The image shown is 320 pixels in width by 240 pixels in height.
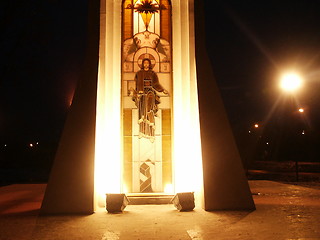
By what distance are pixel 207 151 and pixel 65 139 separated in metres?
3.15

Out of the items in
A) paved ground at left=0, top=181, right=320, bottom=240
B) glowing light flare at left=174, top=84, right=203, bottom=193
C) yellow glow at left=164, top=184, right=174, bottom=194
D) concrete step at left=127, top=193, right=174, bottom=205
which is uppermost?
glowing light flare at left=174, top=84, right=203, bottom=193

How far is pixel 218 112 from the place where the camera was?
294 inches

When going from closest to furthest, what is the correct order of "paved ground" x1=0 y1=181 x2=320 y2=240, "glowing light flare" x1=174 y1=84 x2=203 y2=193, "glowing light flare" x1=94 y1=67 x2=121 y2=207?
"paved ground" x1=0 y1=181 x2=320 y2=240
"glowing light flare" x1=94 y1=67 x2=121 y2=207
"glowing light flare" x1=174 y1=84 x2=203 y2=193

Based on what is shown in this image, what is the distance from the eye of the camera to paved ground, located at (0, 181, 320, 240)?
5.08m

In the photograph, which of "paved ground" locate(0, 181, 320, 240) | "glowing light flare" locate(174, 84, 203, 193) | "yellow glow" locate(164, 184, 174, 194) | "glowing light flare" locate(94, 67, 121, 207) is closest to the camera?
"paved ground" locate(0, 181, 320, 240)

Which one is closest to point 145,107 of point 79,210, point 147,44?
point 147,44

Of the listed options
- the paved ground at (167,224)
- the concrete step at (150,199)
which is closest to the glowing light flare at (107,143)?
the concrete step at (150,199)

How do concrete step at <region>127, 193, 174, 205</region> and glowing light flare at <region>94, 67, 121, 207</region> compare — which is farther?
concrete step at <region>127, 193, 174, 205</region>

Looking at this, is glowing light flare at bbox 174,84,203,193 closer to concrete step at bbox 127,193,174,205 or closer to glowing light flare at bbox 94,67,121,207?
concrete step at bbox 127,193,174,205

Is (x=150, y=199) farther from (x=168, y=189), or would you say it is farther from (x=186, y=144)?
(x=186, y=144)

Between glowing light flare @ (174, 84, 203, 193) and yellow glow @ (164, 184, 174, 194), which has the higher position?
glowing light flare @ (174, 84, 203, 193)

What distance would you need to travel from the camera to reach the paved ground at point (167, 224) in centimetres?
508

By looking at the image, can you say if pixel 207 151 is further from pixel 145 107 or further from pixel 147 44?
pixel 147 44

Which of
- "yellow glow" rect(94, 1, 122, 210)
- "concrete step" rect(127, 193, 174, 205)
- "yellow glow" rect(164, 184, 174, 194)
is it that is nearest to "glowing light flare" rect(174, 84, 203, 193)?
"yellow glow" rect(164, 184, 174, 194)
